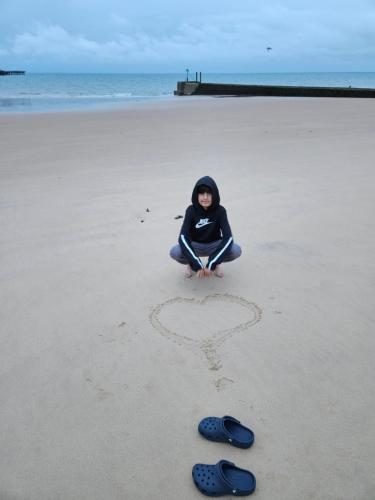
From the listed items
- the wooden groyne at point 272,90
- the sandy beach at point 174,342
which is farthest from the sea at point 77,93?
the sandy beach at point 174,342

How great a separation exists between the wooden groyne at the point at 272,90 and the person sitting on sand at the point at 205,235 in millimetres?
26972

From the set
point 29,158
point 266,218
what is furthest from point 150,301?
point 29,158

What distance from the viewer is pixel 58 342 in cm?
262

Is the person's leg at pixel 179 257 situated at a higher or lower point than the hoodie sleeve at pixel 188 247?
lower

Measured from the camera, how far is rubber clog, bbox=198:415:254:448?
1.86 metres

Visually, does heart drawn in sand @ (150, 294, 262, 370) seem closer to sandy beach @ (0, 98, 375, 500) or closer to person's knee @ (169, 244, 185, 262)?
sandy beach @ (0, 98, 375, 500)

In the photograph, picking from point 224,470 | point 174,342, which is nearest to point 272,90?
point 174,342

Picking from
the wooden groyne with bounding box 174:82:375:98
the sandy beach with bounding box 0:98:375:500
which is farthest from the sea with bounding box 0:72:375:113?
the sandy beach with bounding box 0:98:375:500

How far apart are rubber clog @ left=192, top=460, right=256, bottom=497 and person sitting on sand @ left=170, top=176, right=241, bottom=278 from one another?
162 cm

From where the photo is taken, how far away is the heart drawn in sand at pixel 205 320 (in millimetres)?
2633

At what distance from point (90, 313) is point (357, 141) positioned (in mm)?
7915

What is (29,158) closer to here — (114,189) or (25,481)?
(114,189)

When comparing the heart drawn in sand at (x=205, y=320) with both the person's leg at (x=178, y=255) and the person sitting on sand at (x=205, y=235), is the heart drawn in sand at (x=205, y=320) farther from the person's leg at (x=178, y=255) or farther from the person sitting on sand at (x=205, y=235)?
the person's leg at (x=178, y=255)

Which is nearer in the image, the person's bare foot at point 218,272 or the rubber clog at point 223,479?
the rubber clog at point 223,479
